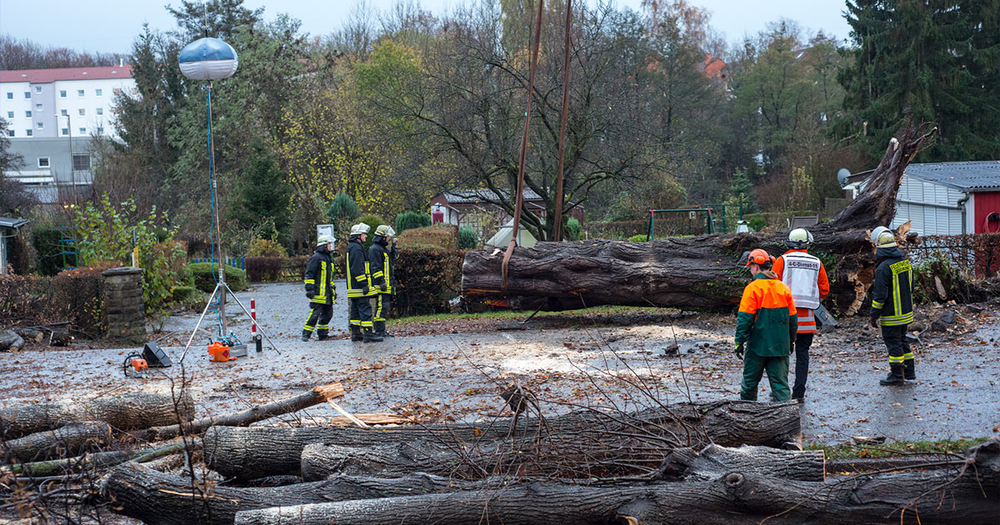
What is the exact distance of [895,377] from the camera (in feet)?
27.3

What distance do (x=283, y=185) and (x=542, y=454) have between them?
35113mm

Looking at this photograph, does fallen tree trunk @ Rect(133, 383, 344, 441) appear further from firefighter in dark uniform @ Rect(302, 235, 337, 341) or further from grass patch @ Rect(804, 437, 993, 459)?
firefighter in dark uniform @ Rect(302, 235, 337, 341)

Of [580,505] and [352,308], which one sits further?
[352,308]

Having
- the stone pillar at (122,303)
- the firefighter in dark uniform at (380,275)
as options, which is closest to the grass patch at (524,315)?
the firefighter in dark uniform at (380,275)

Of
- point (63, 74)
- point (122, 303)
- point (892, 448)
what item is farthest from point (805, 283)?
point (63, 74)

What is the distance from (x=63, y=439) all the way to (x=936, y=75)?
41391mm

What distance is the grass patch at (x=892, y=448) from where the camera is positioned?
18.9ft

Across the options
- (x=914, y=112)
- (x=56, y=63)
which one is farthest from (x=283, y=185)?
(x=56, y=63)

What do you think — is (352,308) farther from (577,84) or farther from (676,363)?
(577,84)

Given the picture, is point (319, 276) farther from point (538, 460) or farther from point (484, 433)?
point (538, 460)

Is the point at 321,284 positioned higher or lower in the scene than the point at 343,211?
lower

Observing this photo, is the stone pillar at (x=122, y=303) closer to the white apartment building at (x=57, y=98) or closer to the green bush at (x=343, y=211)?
the green bush at (x=343, y=211)

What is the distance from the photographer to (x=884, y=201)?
1298 cm

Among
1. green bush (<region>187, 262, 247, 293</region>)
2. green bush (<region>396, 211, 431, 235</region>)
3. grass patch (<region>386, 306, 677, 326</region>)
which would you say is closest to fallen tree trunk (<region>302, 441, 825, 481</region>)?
grass patch (<region>386, 306, 677, 326</region>)
